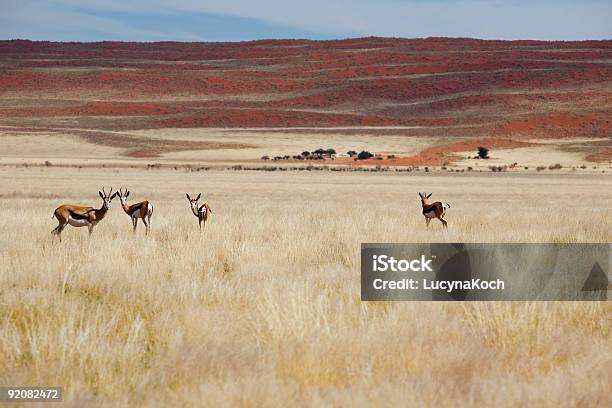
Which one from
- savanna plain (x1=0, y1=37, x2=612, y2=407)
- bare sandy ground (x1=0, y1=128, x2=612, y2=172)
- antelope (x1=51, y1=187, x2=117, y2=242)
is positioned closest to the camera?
savanna plain (x1=0, y1=37, x2=612, y2=407)

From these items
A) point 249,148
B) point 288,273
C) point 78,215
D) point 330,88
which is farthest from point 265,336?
point 330,88

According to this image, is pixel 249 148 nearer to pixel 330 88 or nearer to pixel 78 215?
pixel 330 88

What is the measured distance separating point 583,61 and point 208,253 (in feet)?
419

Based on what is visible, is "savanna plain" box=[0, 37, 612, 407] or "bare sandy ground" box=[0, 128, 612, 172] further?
"bare sandy ground" box=[0, 128, 612, 172]

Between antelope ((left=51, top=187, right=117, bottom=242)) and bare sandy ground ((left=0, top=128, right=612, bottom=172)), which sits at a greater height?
bare sandy ground ((left=0, top=128, right=612, bottom=172))

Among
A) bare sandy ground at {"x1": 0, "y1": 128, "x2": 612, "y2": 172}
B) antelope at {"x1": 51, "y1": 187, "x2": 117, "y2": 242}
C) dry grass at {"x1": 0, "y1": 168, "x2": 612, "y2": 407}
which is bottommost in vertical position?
dry grass at {"x1": 0, "y1": 168, "x2": 612, "y2": 407}

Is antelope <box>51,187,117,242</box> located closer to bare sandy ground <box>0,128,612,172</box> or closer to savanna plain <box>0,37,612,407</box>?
savanna plain <box>0,37,612,407</box>

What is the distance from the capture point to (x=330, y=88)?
126 m

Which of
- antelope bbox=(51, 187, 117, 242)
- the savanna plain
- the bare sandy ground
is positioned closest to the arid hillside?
the bare sandy ground

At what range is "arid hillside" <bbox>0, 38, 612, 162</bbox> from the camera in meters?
99.9

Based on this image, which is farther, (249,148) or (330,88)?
(330,88)

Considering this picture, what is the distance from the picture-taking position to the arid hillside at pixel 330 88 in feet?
328

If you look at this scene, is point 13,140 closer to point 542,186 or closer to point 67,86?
point 67,86

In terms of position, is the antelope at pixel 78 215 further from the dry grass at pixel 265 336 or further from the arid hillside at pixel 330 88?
the arid hillside at pixel 330 88
